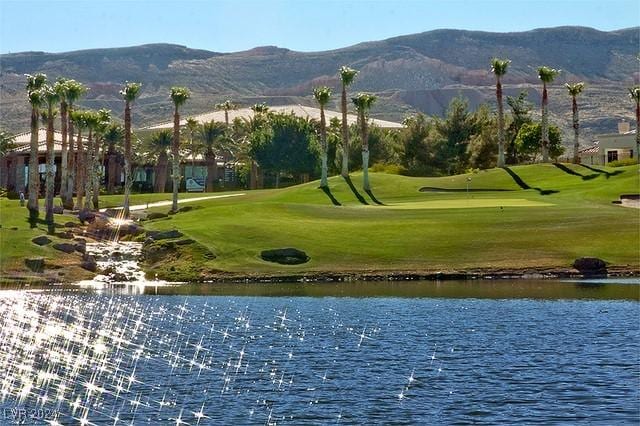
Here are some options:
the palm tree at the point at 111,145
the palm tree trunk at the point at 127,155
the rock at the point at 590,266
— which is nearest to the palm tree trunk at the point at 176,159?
the palm tree trunk at the point at 127,155

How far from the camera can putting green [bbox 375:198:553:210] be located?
10081 centimetres

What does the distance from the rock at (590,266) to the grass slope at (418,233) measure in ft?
3.70

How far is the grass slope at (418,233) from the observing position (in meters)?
80.7

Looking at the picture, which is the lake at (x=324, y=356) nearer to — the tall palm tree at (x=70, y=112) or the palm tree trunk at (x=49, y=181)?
the palm tree trunk at (x=49, y=181)

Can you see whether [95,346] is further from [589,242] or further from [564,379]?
[589,242]

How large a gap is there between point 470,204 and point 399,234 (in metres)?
17.8

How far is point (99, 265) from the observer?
81375 millimetres

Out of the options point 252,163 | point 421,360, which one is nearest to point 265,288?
point 421,360

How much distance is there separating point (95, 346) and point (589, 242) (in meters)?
47.9

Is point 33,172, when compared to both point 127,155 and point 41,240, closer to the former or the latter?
point 127,155

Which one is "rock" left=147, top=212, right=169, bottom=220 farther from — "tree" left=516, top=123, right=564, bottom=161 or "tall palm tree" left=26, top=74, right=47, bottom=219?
"tree" left=516, top=123, right=564, bottom=161

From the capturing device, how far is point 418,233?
87562 mm

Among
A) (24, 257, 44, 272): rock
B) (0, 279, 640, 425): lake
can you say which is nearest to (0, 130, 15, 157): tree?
(24, 257, 44, 272): rock

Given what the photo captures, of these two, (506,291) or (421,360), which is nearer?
(421,360)
